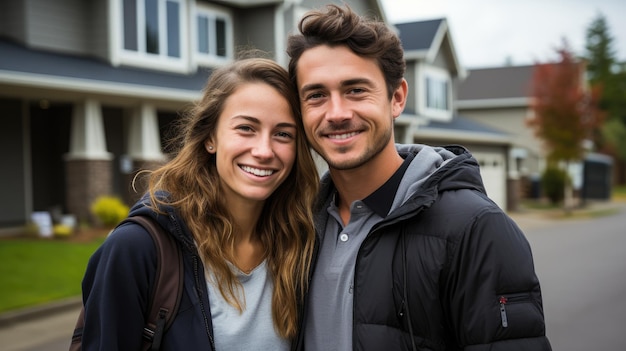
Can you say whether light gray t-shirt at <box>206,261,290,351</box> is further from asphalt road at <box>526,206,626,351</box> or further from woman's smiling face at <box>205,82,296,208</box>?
asphalt road at <box>526,206,626,351</box>

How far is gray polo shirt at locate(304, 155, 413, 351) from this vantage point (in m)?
2.71

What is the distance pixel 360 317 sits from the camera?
102 inches

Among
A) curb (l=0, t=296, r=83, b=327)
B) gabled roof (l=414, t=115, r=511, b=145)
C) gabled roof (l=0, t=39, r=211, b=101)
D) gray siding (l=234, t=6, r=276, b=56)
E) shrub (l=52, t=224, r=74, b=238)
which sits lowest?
curb (l=0, t=296, r=83, b=327)

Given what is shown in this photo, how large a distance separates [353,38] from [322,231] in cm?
93

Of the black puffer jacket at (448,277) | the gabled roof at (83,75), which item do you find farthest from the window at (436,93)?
the black puffer jacket at (448,277)

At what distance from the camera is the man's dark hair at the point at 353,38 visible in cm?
281

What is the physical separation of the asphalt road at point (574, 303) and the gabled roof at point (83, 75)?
6073 millimetres

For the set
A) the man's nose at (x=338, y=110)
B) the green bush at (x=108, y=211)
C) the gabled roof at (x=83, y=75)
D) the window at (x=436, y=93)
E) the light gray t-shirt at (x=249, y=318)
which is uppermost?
the window at (x=436, y=93)

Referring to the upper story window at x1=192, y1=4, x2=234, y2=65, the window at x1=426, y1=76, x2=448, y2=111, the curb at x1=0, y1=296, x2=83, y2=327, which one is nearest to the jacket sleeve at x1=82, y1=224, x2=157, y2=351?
the curb at x1=0, y1=296, x2=83, y2=327

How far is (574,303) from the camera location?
1002cm

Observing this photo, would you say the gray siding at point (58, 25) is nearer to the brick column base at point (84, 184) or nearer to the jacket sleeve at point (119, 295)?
the brick column base at point (84, 184)

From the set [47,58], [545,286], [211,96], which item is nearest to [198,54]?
[47,58]

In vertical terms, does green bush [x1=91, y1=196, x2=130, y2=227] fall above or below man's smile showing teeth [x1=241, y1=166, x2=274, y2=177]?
below

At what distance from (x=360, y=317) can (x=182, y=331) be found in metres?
0.72
